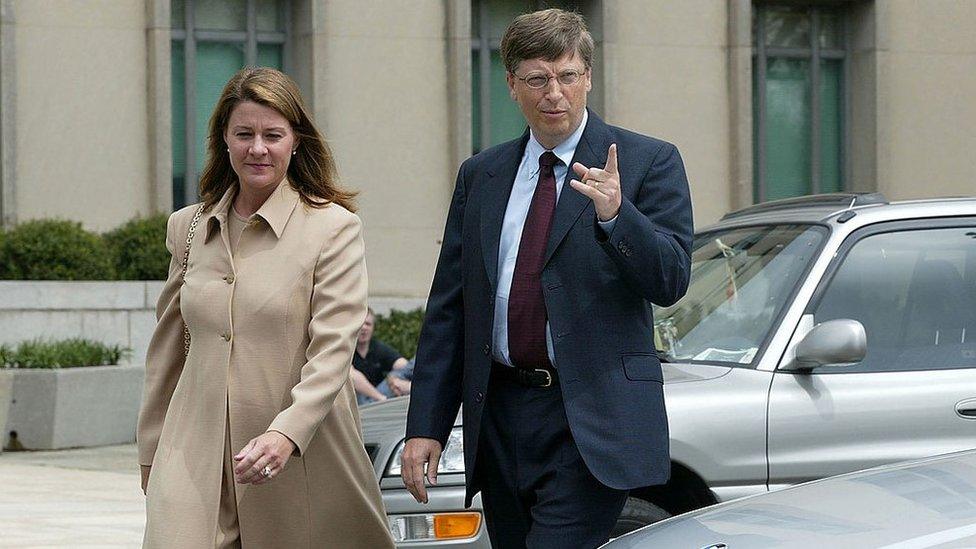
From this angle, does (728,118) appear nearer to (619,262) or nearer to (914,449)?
(914,449)

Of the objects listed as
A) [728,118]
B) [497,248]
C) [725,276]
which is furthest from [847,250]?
[728,118]

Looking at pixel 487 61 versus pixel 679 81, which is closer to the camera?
pixel 487 61

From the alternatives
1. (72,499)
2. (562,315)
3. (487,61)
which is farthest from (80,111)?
(562,315)

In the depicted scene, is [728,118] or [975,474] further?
[728,118]

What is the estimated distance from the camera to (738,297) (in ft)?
20.8

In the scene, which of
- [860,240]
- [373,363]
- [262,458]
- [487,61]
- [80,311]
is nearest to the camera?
[262,458]

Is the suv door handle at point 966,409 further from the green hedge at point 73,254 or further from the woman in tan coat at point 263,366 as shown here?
the green hedge at point 73,254

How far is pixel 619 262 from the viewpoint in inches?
159

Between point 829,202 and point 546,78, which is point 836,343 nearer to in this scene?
point 829,202

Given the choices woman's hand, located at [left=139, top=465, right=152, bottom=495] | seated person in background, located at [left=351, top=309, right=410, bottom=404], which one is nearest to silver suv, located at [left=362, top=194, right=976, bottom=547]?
woman's hand, located at [left=139, top=465, right=152, bottom=495]

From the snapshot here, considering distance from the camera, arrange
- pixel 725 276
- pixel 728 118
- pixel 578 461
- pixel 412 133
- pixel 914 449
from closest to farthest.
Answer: pixel 578 461, pixel 914 449, pixel 725 276, pixel 412 133, pixel 728 118

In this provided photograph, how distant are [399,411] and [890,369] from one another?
6.08ft

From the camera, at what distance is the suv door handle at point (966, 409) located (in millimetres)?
5977

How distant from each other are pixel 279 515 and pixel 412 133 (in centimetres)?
1428
